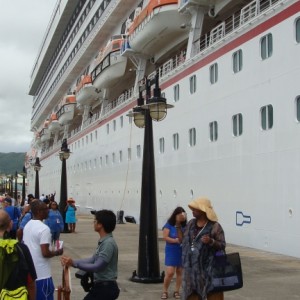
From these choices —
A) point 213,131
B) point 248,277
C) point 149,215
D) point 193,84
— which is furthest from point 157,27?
point 248,277

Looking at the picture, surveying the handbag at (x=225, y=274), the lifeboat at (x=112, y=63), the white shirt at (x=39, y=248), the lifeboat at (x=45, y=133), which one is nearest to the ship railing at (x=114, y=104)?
the lifeboat at (x=112, y=63)

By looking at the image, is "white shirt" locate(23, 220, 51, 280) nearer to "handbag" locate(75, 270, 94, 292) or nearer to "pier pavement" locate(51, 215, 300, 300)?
"handbag" locate(75, 270, 94, 292)

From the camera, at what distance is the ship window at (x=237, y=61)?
1464cm

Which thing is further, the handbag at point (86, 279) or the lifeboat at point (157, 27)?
the lifeboat at point (157, 27)

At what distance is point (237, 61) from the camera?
48.7ft

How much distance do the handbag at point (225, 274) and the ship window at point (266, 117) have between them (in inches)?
324

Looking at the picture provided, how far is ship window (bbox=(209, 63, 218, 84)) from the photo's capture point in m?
16.1

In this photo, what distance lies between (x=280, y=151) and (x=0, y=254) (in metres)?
9.51

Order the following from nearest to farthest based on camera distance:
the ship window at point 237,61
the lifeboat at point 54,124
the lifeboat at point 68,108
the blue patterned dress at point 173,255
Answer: the blue patterned dress at point 173,255 < the ship window at point 237,61 < the lifeboat at point 68,108 < the lifeboat at point 54,124

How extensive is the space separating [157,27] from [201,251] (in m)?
16.4

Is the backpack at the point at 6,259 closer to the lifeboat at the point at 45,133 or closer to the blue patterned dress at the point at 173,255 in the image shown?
the blue patterned dress at the point at 173,255

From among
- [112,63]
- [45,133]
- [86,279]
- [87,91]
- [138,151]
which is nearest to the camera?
[86,279]

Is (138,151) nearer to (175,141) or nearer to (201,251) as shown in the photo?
(175,141)

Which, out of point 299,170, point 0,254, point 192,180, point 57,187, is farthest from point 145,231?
point 57,187
